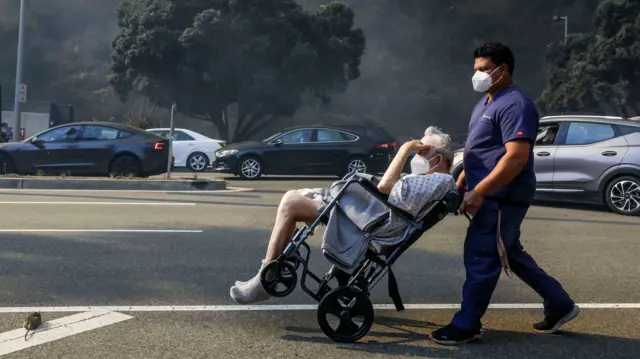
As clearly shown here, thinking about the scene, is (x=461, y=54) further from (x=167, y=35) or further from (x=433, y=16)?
(x=167, y=35)

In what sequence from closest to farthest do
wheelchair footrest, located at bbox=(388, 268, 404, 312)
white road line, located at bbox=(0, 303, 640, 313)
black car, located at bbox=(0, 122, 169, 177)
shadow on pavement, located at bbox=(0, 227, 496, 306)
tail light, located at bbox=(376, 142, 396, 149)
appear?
wheelchair footrest, located at bbox=(388, 268, 404, 312) → white road line, located at bbox=(0, 303, 640, 313) → shadow on pavement, located at bbox=(0, 227, 496, 306) → black car, located at bbox=(0, 122, 169, 177) → tail light, located at bbox=(376, 142, 396, 149)

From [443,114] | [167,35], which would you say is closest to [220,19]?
[167,35]

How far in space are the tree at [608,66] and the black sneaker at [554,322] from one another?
2564cm

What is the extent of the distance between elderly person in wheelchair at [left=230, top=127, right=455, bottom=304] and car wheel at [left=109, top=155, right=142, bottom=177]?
11.0 metres

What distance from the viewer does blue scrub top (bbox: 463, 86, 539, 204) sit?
386cm

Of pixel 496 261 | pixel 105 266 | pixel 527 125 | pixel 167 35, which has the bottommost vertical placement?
pixel 105 266

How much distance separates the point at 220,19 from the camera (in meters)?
29.1

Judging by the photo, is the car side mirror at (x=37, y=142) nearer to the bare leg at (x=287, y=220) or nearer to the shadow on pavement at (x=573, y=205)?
the shadow on pavement at (x=573, y=205)

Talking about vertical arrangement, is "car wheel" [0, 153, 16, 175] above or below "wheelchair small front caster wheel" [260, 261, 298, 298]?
below

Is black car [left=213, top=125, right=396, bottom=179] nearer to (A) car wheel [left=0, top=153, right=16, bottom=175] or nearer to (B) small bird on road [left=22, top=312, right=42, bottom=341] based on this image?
(A) car wheel [left=0, top=153, right=16, bottom=175]

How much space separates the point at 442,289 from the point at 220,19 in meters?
25.4

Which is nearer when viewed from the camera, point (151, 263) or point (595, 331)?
point (595, 331)

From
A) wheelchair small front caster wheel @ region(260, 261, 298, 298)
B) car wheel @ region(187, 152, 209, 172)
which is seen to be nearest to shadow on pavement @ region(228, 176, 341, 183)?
car wheel @ region(187, 152, 209, 172)

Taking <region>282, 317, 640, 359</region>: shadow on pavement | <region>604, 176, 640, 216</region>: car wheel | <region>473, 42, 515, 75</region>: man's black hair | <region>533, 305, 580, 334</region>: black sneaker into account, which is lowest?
<region>282, 317, 640, 359</region>: shadow on pavement
